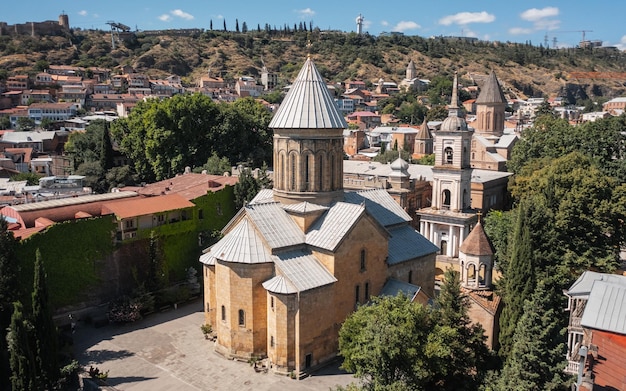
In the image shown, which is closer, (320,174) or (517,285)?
(517,285)

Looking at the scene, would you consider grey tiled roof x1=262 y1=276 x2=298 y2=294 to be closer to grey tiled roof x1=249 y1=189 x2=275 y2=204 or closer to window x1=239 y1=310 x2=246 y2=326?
window x1=239 y1=310 x2=246 y2=326

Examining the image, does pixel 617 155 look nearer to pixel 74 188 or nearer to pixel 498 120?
pixel 498 120

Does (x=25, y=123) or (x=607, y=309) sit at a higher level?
(x=25, y=123)

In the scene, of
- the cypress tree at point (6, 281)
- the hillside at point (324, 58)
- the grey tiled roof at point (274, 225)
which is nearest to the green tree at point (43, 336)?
the cypress tree at point (6, 281)

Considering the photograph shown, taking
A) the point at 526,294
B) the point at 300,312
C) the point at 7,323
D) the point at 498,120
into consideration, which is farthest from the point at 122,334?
the point at 498,120

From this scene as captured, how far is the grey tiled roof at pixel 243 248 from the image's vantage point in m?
20.6

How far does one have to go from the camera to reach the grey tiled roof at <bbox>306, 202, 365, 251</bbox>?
21.0 m

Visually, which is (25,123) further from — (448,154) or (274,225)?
(274,225)

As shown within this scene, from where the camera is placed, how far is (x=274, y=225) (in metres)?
21.8

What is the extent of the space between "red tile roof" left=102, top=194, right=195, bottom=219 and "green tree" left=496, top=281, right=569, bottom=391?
62.2ft

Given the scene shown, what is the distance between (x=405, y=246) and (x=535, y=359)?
949 cm

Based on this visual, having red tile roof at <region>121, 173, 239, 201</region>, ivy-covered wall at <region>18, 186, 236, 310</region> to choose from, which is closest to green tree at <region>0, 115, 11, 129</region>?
red tile roof at <region>121, 173, 239, 201</region>

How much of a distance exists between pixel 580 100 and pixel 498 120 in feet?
359

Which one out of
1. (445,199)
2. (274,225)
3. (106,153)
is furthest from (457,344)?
(106,153)
